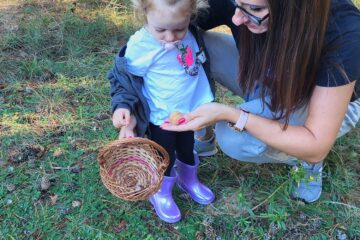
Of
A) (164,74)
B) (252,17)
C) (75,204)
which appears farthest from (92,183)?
(252,17)

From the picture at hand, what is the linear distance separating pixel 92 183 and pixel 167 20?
40.5 inches

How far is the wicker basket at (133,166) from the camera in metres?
1.91

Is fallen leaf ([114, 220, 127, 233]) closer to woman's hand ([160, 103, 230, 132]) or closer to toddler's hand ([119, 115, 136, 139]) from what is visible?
toddler's hand ([119, 115, 136, 139])

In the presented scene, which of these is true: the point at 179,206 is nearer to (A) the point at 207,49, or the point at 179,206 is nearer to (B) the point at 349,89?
(A) the point at 207,49

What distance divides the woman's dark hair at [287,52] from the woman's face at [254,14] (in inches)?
1.1

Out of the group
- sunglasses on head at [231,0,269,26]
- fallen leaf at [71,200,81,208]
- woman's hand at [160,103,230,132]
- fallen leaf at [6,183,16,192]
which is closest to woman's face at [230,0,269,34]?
sunglasses on head at [231,0,269,26]

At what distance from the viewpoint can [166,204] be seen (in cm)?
220

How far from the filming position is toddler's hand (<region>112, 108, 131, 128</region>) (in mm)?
1891

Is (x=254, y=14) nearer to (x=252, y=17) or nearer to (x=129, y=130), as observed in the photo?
(x=252, y=17)

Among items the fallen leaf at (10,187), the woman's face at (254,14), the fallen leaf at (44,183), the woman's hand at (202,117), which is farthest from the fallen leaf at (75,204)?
the woman's face at (254,14)

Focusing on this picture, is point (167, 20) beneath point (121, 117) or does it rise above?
above

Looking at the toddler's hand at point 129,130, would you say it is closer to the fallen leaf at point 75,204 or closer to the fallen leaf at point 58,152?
the fallen leaf at point 75,204

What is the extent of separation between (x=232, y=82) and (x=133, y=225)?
891 millimetres

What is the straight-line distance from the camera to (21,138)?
272cm
